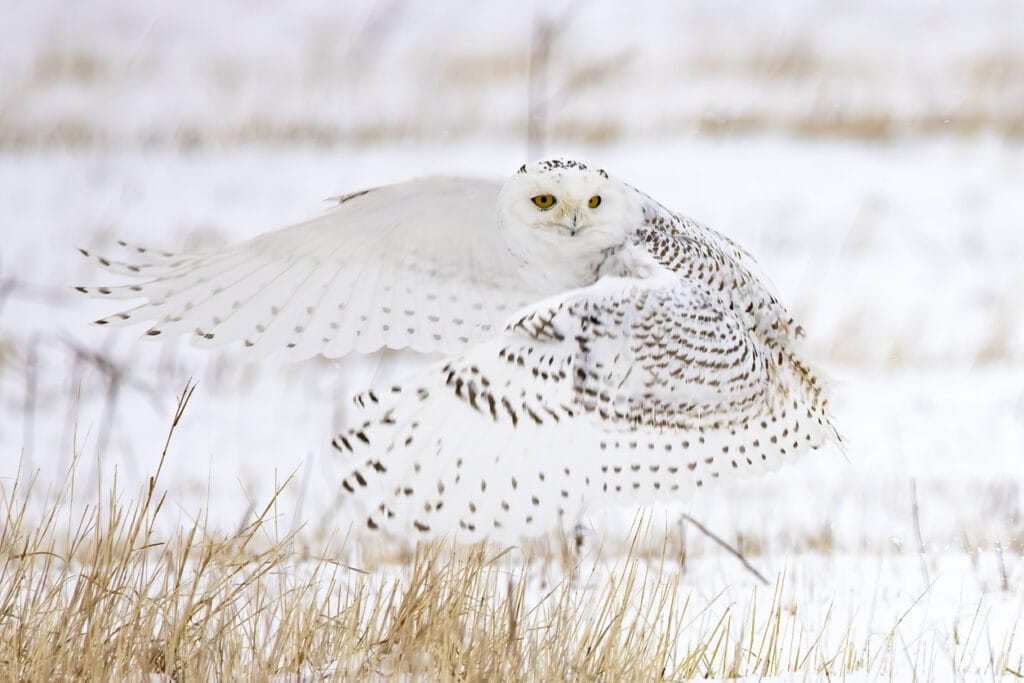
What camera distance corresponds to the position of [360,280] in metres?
2.67

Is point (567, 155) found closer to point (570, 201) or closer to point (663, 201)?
point (663, 201)

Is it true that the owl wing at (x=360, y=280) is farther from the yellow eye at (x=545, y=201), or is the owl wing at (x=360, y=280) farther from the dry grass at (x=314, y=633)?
the dry grass at (x=314, y=633)

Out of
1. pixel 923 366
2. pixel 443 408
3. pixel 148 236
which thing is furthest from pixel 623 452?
pixel 148 236

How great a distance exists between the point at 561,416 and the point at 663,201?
599 centimetres

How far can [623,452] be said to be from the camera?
207 cm

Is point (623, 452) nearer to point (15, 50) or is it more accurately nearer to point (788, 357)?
point (788, 357)

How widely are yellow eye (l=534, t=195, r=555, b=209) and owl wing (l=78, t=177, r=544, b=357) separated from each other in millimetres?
424

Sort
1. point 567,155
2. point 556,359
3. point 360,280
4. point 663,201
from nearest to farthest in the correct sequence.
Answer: point 556,359 → point 360,280 → point 567,155 → point 663,201

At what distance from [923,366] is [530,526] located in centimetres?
444

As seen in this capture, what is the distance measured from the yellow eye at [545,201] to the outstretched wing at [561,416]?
0.19m

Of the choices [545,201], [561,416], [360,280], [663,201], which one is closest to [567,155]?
[663,201]

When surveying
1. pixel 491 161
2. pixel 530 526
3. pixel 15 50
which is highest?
pixel 15 50

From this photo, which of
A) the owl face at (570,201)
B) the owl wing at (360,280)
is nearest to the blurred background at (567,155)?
the owl wing at (360,280)

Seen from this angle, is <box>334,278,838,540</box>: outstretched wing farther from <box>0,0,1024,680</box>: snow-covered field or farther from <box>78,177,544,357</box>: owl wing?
<box>78,177,544,357</box>: owl wing
